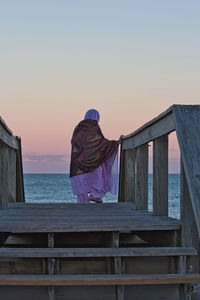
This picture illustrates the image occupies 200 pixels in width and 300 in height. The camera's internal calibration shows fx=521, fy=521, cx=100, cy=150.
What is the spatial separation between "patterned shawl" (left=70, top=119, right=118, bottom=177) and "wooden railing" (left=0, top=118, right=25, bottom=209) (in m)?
1.05

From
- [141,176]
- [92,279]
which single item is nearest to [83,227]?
[92,279]

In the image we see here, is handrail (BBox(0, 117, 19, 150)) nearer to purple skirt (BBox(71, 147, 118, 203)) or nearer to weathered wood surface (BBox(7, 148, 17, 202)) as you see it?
weathered wood surface (BBox(7, 148, 17, 202))

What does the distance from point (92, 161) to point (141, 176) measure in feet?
9.94

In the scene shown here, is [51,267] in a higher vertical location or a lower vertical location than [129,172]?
lower

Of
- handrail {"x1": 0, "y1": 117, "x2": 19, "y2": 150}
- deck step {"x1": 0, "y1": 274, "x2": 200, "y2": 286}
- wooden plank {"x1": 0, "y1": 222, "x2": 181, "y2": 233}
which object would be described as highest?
handrail {"x1": 0, "y1": 117, "x2": 19, "y2": 150}

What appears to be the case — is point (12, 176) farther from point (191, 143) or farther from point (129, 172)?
point (191, 143)

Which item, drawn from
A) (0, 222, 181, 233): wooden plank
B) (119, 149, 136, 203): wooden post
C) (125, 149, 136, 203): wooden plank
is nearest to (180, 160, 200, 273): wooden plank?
(0, 222, 181, 233): wooden plank

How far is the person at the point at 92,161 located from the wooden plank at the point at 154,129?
7.45ft

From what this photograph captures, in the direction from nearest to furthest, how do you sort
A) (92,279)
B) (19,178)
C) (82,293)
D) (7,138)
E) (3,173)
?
1. (92,279)
2. (82,293)
3. (3,173)
4. (7,138)
5. (19,178)

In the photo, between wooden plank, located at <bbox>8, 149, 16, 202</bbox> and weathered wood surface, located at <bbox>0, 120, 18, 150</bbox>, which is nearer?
weathered wood surface, located at <bbox>0, 120, 18, 150</bbox>

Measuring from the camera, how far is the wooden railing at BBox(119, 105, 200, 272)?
325 centimetres

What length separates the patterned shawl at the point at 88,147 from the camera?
8.34 meters

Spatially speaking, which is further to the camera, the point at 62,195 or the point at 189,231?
the point at 62,195

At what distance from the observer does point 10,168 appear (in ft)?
24.2
